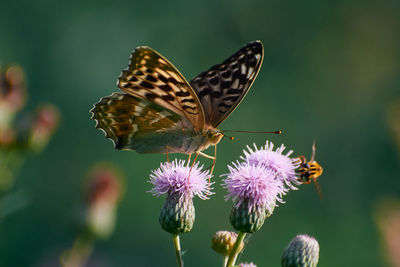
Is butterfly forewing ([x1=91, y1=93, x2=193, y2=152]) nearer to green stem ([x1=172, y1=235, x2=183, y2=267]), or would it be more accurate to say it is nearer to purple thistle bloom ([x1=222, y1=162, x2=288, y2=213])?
purple thistle bloom ([x1=222, y1=162, x2=288, y2=213])

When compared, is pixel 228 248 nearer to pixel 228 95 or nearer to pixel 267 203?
pixel 267 203

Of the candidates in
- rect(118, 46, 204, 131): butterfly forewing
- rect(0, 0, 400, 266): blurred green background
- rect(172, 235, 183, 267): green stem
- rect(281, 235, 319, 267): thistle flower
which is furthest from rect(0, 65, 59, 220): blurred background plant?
rect(281, 235, 319, 267): thistle flower

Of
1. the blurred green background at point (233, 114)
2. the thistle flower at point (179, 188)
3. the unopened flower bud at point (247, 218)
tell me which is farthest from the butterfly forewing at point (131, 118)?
the blurred green background at point (233, 114)

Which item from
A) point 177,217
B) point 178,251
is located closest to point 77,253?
point 177,217

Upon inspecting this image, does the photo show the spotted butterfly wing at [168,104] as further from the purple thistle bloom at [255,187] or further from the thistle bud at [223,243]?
the thistle bud at [223,243]

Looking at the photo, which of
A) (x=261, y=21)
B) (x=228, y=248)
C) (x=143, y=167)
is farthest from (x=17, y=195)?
(x=261, y=21)
